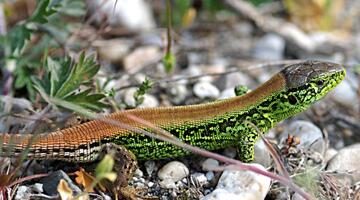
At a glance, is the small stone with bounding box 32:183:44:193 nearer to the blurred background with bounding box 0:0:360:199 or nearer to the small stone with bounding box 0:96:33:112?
the blurred background with bounding box 0:0:360:199

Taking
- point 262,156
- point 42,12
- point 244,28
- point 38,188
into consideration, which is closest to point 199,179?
point 262,156

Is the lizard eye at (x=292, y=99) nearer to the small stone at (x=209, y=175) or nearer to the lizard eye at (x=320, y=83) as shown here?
the lizard eye at (x=320, y=83)

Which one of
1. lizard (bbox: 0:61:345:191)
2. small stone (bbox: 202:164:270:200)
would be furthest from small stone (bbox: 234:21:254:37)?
small stone (bbox: 202:164:270:200)

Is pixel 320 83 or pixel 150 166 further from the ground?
pixel 320 83

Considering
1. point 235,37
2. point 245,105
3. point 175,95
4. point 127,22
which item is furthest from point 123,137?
point 235,37

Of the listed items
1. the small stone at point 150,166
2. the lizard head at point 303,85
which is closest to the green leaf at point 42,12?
the small stone at point 150,166

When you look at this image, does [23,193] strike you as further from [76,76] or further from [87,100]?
[76,76]

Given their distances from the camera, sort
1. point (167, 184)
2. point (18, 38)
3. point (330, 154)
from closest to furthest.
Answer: point (167, 184) → point (330, 154) → point (18, 38)

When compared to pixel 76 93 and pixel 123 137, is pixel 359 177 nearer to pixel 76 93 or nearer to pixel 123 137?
pixel 123 137
